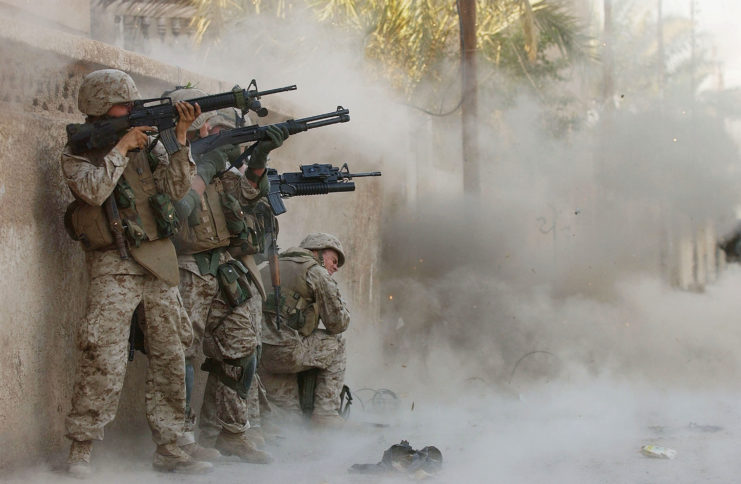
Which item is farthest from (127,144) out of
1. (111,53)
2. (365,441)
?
(365,441)

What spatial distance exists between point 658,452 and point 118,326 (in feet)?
9.62

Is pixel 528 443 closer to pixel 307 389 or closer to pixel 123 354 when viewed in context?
pixel 307 389

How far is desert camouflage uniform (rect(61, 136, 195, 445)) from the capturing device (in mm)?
4516

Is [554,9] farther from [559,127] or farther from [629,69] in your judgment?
[629,69]

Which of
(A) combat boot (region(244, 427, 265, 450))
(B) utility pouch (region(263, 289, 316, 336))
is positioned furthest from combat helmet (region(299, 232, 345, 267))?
(A) combat boot (region(244, 427, 265, 450))

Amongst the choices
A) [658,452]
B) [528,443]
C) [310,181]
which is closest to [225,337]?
[310,181]

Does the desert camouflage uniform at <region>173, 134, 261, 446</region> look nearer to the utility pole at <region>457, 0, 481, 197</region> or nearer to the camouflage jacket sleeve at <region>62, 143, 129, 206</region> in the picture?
the camouflage jacket sleeve at <region>62, 143, 129, 206</region>

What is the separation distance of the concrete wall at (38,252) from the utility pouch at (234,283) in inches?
25.8

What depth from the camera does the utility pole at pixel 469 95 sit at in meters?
11.1

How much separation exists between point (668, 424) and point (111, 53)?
4.08m

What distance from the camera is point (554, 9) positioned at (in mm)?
13383

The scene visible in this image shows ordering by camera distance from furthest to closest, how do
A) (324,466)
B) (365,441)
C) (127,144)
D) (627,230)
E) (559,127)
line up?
(559,127)
(627,230)
(365,441)
(324,466)
(127,144)

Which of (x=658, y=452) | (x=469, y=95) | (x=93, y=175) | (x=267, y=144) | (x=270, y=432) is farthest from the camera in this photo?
(x=469, y=95)

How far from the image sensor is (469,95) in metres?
11.2
